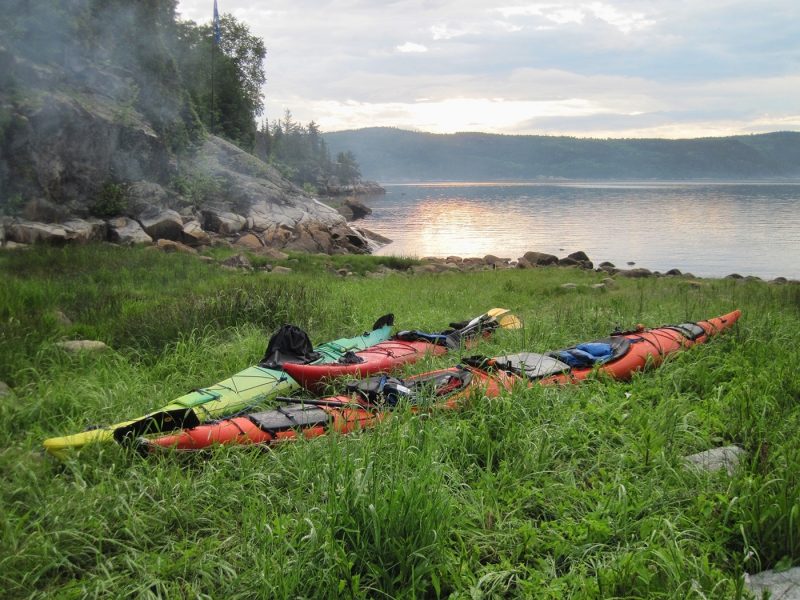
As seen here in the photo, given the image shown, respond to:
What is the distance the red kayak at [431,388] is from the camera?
399cm

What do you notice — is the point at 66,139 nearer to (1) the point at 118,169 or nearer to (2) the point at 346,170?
(1) the point at 118,169

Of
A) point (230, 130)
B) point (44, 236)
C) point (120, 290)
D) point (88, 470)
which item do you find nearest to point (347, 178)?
point (230, 130)

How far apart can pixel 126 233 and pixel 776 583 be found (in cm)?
1800

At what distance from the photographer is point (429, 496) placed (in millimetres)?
2762

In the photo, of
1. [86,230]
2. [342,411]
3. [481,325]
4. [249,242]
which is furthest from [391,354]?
[249,242]

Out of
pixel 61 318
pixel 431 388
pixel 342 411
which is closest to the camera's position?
pixel 342 411

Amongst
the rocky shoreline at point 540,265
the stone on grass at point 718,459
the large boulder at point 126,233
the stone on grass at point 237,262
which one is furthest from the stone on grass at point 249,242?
the stone on grass at point 718,459

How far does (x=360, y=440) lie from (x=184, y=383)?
2737 millimetres

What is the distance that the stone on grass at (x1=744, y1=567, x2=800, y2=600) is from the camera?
8.29 feet

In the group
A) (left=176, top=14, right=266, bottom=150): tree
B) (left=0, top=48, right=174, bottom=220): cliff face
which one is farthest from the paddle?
(left=176, top=14, right=266, bottom=150): tree

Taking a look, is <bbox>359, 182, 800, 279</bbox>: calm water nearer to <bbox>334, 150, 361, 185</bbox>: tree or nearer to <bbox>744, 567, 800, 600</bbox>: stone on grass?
<bbox>744, 567, 800, 600</bbox>: stone on grass

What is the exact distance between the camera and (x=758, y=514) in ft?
9.50

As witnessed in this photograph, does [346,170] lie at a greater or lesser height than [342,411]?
greater

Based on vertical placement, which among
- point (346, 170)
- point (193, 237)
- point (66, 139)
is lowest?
point (193, 237)
